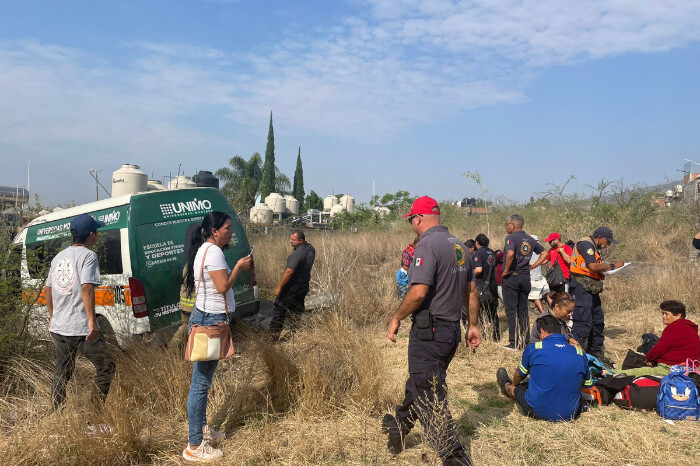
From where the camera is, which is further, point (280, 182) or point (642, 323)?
point (280, 182)

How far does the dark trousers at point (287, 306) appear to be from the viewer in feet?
23.5

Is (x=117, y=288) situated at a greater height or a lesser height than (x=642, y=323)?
greater

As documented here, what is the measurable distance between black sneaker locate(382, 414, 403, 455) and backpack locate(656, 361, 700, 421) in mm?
2638

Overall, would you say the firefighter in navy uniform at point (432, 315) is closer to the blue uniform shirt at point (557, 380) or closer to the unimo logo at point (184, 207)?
the blue uniform shirt at point (557, 380)

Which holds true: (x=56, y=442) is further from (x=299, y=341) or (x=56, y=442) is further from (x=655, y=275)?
(x=655, y=275)

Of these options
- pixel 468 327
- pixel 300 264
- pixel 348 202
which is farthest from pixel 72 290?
pixel 348 202

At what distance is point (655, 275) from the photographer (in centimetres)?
1038

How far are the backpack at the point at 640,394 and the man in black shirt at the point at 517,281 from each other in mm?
2021

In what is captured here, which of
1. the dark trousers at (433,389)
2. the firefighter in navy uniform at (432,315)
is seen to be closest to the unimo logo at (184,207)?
the firefighter in navy uniform at (432,315)

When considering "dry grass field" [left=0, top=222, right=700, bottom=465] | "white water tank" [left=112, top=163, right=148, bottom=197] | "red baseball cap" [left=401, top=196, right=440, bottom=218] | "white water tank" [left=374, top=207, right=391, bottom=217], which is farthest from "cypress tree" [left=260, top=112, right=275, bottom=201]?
"red baseball cap" [left=401, top=196, right=440, bottom=218]

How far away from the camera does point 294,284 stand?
7328mm

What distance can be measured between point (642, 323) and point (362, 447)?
644 centimetres

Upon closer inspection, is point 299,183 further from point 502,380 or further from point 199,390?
point 199,390

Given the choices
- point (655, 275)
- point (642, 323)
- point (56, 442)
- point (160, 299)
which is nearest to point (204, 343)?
point (56, 442)
